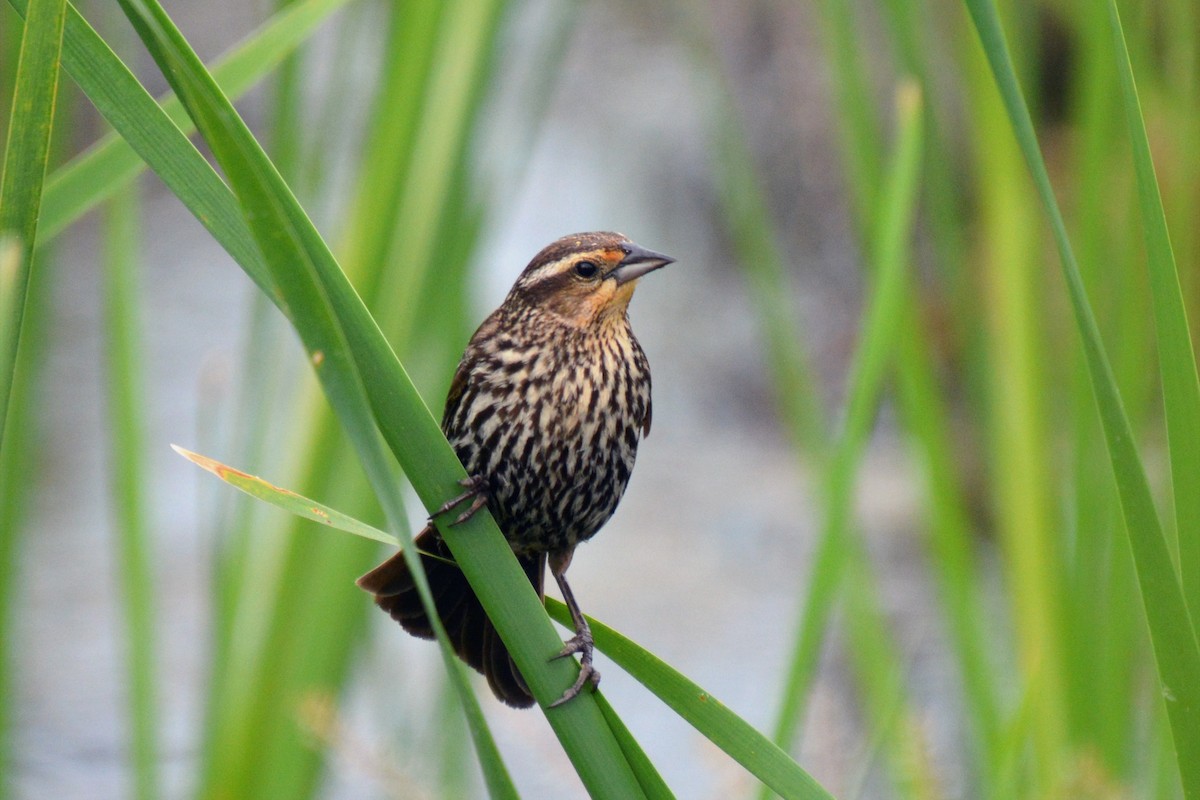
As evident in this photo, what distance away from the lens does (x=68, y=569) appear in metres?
5.42

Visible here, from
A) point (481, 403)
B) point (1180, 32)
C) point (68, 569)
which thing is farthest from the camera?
point (68, 569)

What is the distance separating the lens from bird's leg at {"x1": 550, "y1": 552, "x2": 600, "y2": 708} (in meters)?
1.00

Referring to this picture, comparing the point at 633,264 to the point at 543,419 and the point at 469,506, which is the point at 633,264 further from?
the point at 469,506

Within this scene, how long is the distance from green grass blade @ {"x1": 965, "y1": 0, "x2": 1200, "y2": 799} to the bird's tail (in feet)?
2.33

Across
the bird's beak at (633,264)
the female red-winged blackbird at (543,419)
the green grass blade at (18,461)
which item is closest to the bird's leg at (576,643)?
the female red-winged blackbird at (543,419)

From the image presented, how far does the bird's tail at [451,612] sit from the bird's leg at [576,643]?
0.09 meters

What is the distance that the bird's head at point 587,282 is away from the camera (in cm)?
160

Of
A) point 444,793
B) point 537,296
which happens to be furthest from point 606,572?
point 537,296

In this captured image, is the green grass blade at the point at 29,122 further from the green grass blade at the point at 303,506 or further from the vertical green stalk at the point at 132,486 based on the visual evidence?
the vertical green stalk at the point at 132,486

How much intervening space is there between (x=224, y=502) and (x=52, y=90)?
121cm

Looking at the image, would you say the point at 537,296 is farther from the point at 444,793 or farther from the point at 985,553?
the point at 985,553

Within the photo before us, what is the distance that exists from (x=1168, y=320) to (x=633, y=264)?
75 cm

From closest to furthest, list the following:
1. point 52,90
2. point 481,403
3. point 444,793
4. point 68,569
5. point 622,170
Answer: point 52,90
point 481,403
point 444,793
point 68,569
point 622,170

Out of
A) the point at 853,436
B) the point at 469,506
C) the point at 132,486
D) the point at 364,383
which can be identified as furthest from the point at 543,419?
the point at 132,486
